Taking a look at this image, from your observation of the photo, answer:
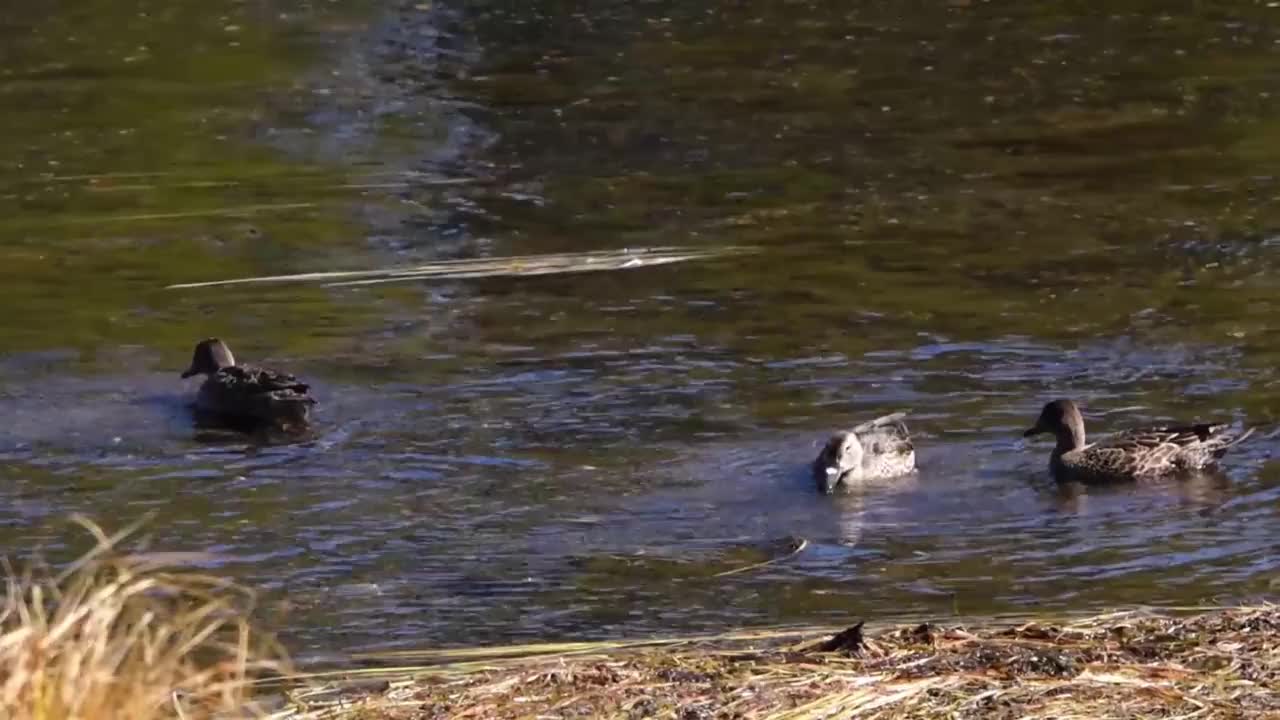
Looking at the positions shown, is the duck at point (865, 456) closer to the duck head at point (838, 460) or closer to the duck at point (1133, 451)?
the duck head at point (838, 460)

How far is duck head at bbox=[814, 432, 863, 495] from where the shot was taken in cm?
1088

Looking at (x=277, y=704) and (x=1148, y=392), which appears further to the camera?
(x=1148, y=392)

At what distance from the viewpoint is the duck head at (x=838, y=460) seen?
1088cm

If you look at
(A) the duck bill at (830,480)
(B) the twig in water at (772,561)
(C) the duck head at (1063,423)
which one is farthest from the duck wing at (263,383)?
(C) the duck head at (1063,423)

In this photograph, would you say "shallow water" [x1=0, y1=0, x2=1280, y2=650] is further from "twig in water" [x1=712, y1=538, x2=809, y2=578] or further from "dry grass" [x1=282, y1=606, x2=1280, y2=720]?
"dry grass" [x1=282, y1=606, x2=1280, y2=720]

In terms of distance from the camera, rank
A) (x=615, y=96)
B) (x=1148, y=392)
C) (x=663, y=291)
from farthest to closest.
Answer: (x=615, y=96)
(x=663, y=291)
(x=1148, y=392)

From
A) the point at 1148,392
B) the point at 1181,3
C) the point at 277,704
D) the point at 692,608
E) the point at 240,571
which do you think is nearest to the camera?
the point at 277,704

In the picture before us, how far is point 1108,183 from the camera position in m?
17.0

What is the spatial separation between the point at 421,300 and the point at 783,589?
553 centimetres

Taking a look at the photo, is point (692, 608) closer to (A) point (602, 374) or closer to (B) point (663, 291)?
(A) point (602, 374)

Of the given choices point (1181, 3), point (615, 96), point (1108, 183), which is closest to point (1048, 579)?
point (1108, 183)

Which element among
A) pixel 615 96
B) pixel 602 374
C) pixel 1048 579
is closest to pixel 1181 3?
pixel 615 96

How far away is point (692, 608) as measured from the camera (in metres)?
9.38

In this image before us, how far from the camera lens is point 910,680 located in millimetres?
6871
